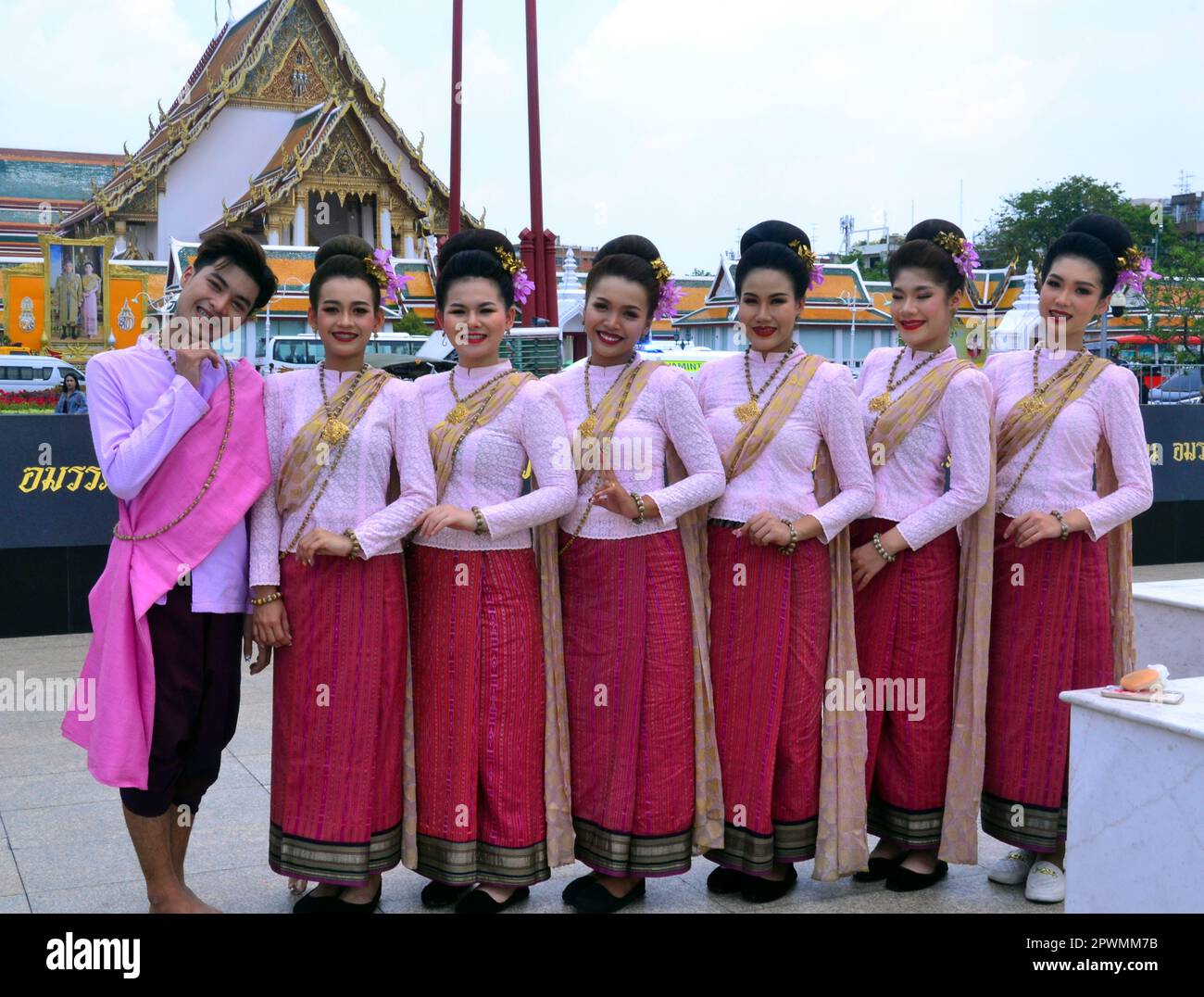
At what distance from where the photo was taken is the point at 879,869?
3488 mm

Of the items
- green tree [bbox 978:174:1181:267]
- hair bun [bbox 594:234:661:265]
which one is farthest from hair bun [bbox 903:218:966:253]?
green tree [bbox 978:174:1181:267]

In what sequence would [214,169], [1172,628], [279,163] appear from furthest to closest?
[214,169]
[279,163]
[1172,628]

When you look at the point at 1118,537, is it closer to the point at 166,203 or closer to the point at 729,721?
the point at 729,721

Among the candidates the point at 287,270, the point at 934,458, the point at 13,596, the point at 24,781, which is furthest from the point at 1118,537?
the point at 287,270

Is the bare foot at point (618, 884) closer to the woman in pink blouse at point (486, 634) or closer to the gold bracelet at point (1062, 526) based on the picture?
the woman in pink blouse at point (486, 634)

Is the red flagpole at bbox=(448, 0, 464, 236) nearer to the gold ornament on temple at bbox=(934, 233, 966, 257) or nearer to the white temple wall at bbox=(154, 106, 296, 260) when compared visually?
the white temple wall at bbox=(154, 106, 296, 260)

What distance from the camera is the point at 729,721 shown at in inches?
130

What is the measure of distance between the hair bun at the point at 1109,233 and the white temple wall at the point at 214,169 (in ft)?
81.4

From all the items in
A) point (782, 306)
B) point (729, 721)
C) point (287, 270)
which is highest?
point (287, 270)

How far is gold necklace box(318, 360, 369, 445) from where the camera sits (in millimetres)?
3076

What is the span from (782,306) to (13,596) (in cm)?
464

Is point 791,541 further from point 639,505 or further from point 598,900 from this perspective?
point 598,900

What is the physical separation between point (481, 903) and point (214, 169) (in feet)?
86.7

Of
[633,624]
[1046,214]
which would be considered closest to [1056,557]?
[633,624]
